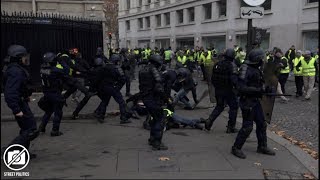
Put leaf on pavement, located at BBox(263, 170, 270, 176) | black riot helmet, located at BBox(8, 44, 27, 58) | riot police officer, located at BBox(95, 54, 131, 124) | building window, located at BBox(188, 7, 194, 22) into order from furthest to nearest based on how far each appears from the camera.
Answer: building window, located at BBox(188, 7, 194, 22) < riot police officer, located at BBox(95, 54, 131, 124) < black riot helmet, located at BBox(8, 44, 27, 58) < leaf on pavement, located at BBox(263, 170, 270, 176)

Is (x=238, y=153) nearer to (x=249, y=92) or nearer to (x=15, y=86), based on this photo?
(x=249, y=92)

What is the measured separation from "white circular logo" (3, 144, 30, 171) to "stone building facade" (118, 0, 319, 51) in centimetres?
1044

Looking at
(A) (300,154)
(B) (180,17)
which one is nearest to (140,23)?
(B) (180,17)

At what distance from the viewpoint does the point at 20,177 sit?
5398 millimetres

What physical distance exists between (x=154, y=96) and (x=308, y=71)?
26.8ft

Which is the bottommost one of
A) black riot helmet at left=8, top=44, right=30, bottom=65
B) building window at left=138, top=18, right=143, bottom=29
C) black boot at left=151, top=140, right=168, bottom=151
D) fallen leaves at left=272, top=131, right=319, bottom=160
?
fallen leaves at left=272, top=131, right=319, bottom=160

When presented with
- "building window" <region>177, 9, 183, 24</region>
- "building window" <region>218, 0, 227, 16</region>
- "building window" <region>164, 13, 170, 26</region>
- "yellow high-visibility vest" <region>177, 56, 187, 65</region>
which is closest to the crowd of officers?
"yellow high-visibility vest" <region>177, 56, 187, 65</region>

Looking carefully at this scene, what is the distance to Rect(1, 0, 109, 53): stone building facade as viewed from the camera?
17.3m

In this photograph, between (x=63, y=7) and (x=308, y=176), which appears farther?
(x=63, y=7)

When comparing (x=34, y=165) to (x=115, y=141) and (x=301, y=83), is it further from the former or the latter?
(x=301, y=83)

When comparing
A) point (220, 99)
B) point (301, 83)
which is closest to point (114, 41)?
point (301, 83)

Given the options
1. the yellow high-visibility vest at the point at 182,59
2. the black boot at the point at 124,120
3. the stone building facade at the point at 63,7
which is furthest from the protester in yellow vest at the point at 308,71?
the stone building facade at the point at 63,7

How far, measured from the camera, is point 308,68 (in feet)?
44.2

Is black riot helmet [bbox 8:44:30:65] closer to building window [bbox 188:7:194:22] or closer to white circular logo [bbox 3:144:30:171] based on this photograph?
white circular logo [bbox 3:144:30:171]
